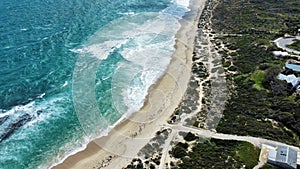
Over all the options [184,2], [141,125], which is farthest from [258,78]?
[184,2]

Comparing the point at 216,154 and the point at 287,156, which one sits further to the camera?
the point at 216,154

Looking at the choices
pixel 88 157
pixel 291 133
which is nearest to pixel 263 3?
pixel 291 133

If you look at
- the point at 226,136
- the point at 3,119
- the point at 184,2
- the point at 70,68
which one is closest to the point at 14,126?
the point at 3,119

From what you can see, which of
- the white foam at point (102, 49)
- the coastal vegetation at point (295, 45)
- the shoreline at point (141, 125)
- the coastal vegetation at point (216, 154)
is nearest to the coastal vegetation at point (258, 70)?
the coastal vegetation at point (216, 154)

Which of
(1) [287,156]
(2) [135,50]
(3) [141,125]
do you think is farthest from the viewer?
(2) [135,50]

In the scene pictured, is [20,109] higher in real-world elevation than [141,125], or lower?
higher

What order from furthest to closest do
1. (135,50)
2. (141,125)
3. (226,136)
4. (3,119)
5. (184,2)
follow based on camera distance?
1. (184,2)
2. (135,50)
3. (141,125)
4. (3,119)
5. (226,136)

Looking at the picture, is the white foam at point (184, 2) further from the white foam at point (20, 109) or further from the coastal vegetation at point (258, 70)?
the white foam at point (20, 109)

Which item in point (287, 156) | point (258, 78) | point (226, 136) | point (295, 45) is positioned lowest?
point (226, 136)

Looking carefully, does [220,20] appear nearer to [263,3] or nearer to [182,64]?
[263,3]

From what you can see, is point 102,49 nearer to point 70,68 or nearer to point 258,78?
point 70,68
